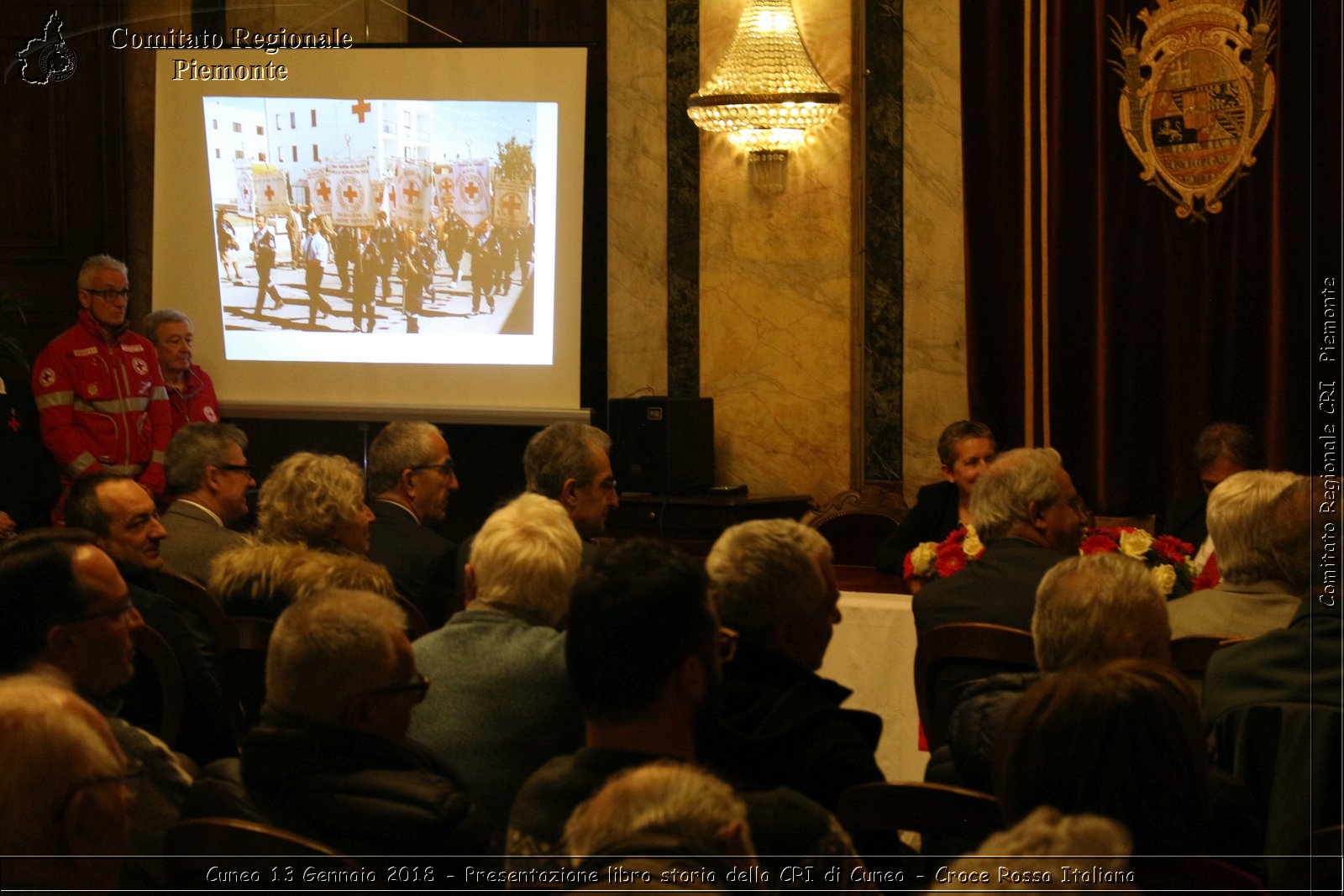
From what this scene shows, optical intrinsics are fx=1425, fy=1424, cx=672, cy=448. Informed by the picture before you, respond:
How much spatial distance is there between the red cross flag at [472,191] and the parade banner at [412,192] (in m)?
0.14

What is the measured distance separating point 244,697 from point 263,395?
4.42 metres

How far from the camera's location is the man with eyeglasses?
6.03 meters

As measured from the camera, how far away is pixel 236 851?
5.88 ft

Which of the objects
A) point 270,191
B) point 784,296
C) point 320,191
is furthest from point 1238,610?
point 270,191

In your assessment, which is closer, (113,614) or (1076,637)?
(1076,637)

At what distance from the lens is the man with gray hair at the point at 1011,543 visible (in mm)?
3229

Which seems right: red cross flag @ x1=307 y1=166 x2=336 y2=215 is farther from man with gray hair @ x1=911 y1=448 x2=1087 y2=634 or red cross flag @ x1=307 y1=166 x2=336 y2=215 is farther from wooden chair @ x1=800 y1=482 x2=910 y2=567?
man with gray hair @ x1=911 y1=448 x2=1087 y2=634

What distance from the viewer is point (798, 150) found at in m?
6.58

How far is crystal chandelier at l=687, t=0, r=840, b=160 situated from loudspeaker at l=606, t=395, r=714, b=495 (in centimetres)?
126

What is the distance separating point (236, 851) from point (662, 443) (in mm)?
4725

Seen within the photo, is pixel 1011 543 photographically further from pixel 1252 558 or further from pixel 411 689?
pixel 411 689

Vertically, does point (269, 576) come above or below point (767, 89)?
below

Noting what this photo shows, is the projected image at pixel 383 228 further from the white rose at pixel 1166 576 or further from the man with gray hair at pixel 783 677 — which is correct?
the man with gray hair at pixel 783 677

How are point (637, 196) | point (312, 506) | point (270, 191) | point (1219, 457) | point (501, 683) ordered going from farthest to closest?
1. point (270, 191)
2. point (637, 196)
3. point (1219, 457)
4. point (312, 506)
5. point (501, 683)
